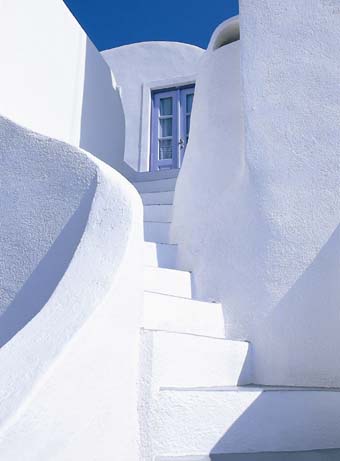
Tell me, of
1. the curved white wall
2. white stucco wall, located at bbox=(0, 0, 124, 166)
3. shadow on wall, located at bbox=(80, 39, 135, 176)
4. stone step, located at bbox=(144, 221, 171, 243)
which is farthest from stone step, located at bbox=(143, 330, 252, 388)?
shadow on wall, located at bbox=(80, 39, 135, 176)

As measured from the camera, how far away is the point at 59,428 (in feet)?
4.18

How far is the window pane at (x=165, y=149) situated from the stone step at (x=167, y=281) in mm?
4502

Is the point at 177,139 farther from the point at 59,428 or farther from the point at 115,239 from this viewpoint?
the point at 59,428

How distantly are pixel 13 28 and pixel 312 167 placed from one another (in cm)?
235

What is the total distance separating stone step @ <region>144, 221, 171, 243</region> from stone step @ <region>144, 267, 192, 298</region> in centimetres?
73

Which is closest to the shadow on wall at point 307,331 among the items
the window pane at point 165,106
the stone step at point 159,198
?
the stone step at point 159,198

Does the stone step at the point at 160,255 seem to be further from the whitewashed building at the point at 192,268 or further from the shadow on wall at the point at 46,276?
the shadow on wall at the point at 46,276

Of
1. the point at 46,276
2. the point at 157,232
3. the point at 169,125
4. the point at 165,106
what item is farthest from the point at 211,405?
the point at 165,106

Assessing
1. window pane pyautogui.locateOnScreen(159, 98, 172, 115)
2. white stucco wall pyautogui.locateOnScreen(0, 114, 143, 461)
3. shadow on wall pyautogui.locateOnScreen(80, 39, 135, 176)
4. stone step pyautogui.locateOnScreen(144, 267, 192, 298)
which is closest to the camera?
white stucco wall pyautogui.locateOnScreen(0, 114, 143, 461)

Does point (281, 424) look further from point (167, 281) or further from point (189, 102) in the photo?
point (189, 102)

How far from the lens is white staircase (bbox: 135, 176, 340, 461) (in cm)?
174

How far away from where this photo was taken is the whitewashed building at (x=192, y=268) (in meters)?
1.42

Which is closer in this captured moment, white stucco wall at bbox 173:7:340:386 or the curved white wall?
white stucco wall at bbox 173:7:340:386

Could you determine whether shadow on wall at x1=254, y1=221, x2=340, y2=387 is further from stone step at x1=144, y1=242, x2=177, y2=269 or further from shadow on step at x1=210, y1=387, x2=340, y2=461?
stone step at x1=144, y1=242, x2=177, y2=269
